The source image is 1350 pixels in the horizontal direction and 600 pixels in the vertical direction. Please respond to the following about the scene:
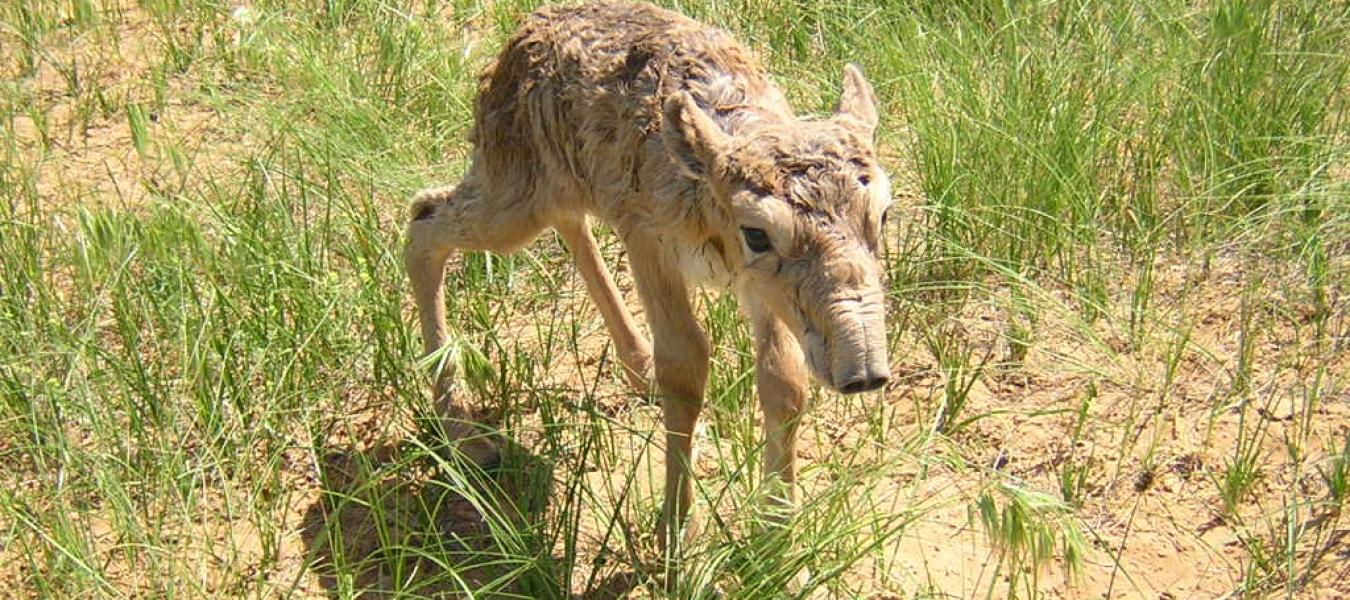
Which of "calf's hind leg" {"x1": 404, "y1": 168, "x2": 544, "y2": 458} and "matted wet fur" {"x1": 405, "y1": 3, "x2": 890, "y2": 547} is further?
"calf's hind leg" {"x1": 404, "y1": 168, "x2": 544, "y2": 458}

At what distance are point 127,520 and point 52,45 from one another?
17.1 feet

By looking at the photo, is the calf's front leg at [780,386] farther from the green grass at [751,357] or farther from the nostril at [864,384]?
the nostril at [864,384]

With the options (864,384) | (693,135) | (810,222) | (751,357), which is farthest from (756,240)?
(751,357)

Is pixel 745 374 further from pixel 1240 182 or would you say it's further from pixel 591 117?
pixel 1240 182

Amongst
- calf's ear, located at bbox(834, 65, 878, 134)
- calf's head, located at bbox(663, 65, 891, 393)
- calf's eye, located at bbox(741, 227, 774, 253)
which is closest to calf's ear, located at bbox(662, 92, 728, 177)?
calf's head, located at bbox(663, 65, 891, 393)

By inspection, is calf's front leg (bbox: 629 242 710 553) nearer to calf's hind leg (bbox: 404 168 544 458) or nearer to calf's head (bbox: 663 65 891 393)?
calf's head (bbox: 663 65 891 393)

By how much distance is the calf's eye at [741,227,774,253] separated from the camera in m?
4.46

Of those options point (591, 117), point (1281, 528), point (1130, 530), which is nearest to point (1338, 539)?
point (1281, 528)

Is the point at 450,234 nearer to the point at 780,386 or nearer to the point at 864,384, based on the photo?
the point at 780,386

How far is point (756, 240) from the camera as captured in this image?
449cm

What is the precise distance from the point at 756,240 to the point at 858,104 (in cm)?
68

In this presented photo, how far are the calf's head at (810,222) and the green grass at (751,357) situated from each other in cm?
45

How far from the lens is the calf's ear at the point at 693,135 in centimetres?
464

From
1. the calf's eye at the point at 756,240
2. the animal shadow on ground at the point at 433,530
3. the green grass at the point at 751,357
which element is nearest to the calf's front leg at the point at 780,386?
the green grass at the point at 751,357
